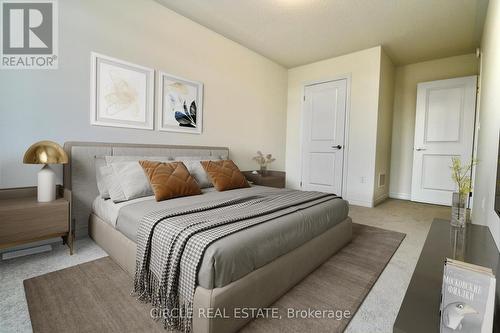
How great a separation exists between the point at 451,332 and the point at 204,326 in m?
0.92

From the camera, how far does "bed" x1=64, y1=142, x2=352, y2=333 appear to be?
1.11 metres

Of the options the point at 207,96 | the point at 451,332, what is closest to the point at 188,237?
the point at 451,332

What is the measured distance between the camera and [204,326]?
1059 millimetres

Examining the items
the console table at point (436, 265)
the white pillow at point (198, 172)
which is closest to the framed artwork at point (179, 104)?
the white pillow at point (198, 172)

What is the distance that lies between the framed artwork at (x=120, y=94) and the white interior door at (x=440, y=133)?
4.74 meters

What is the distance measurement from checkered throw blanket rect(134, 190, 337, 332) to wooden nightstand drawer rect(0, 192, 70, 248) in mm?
927

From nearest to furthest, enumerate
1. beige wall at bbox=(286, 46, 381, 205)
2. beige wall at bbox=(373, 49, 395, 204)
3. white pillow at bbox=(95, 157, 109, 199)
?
white pillow at bbox=(95, 157, 109, 199), beige wall at bbox=(286, 46, 381, 205), beige wall at bbox=(373, 49, 395, 204)

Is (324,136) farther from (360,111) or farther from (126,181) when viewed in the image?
(126,181)

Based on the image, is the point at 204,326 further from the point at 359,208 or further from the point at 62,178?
the point at 359,208

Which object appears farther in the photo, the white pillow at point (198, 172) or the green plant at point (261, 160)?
the green plant at point (261, 160)

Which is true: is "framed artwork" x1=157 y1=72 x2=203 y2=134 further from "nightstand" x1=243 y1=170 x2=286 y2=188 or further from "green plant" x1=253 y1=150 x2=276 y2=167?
"green plant" x1=253 y1=150 x2=276 y2=167

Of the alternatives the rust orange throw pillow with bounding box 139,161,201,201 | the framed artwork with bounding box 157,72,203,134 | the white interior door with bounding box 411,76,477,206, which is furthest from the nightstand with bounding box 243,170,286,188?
the white interior door with bounding box 411,76,477,206

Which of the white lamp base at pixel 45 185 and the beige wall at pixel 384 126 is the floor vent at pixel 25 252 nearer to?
the white lamp base at pixel 45 185

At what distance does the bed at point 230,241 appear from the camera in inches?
43.6
